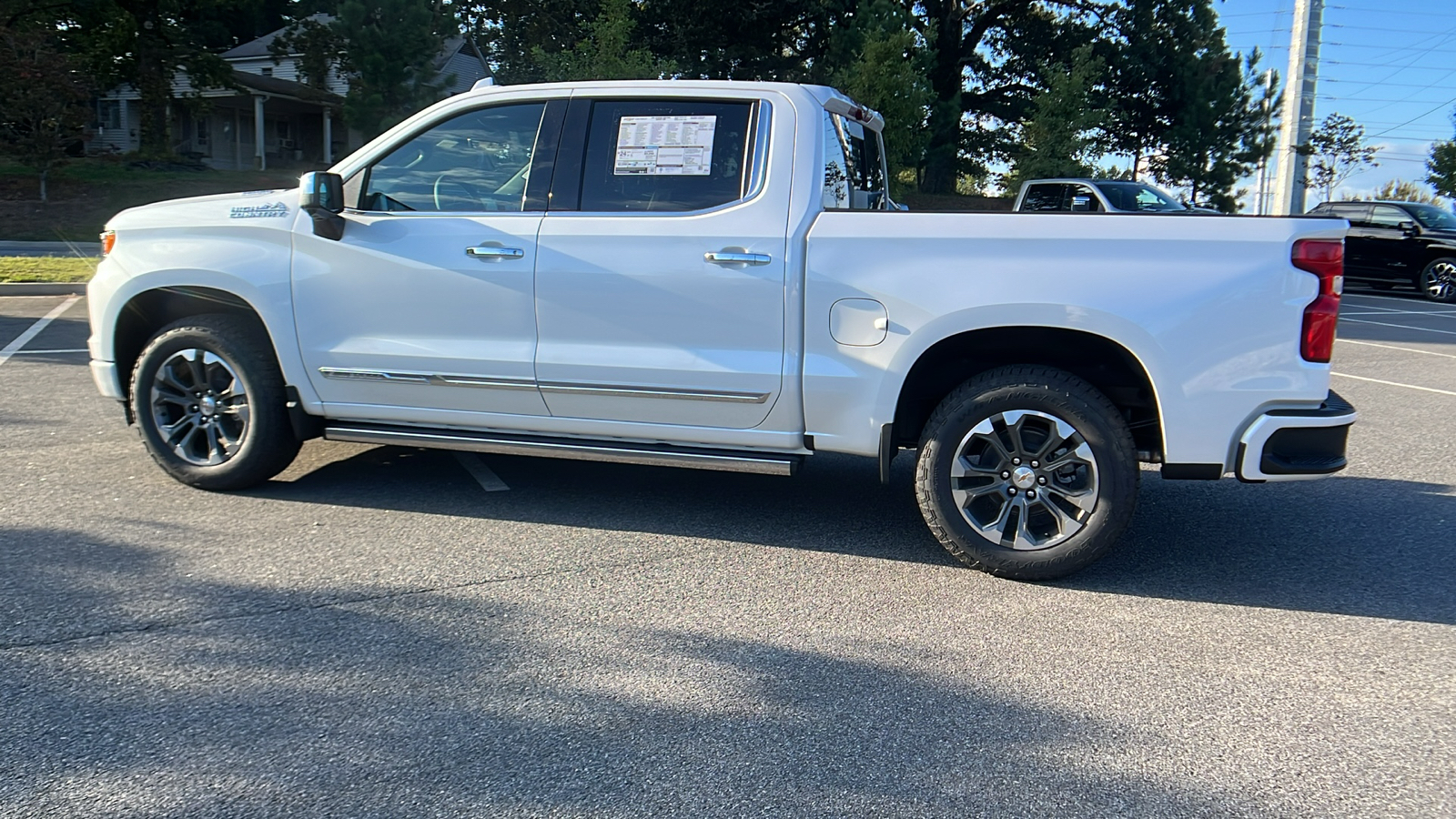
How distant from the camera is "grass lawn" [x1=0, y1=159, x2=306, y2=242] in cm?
2239

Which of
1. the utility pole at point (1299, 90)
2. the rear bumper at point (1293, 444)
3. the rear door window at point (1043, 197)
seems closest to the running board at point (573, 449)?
the rear bumper at point (1293, 444)

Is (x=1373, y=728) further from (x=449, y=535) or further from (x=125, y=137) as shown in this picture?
(x=125, y=137)

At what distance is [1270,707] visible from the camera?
3414mm

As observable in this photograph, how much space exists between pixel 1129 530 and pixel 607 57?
1990 cm

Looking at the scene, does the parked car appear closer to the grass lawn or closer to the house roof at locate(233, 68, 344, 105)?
the grass lawn

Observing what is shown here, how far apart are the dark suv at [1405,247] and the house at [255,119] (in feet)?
89.4

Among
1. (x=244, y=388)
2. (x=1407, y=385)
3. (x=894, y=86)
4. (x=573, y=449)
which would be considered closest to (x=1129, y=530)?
(x=573, y=449)

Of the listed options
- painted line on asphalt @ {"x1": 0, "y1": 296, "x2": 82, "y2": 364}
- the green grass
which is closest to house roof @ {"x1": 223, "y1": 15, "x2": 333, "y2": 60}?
the green grass

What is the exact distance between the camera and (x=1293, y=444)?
4141mm

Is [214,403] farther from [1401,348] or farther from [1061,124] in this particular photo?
[1061,124]

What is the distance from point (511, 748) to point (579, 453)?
6.47 ft

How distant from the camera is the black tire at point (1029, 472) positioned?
430cm

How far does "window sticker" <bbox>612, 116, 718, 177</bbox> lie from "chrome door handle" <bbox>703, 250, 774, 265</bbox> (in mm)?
425

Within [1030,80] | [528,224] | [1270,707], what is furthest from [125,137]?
[1270,707]
